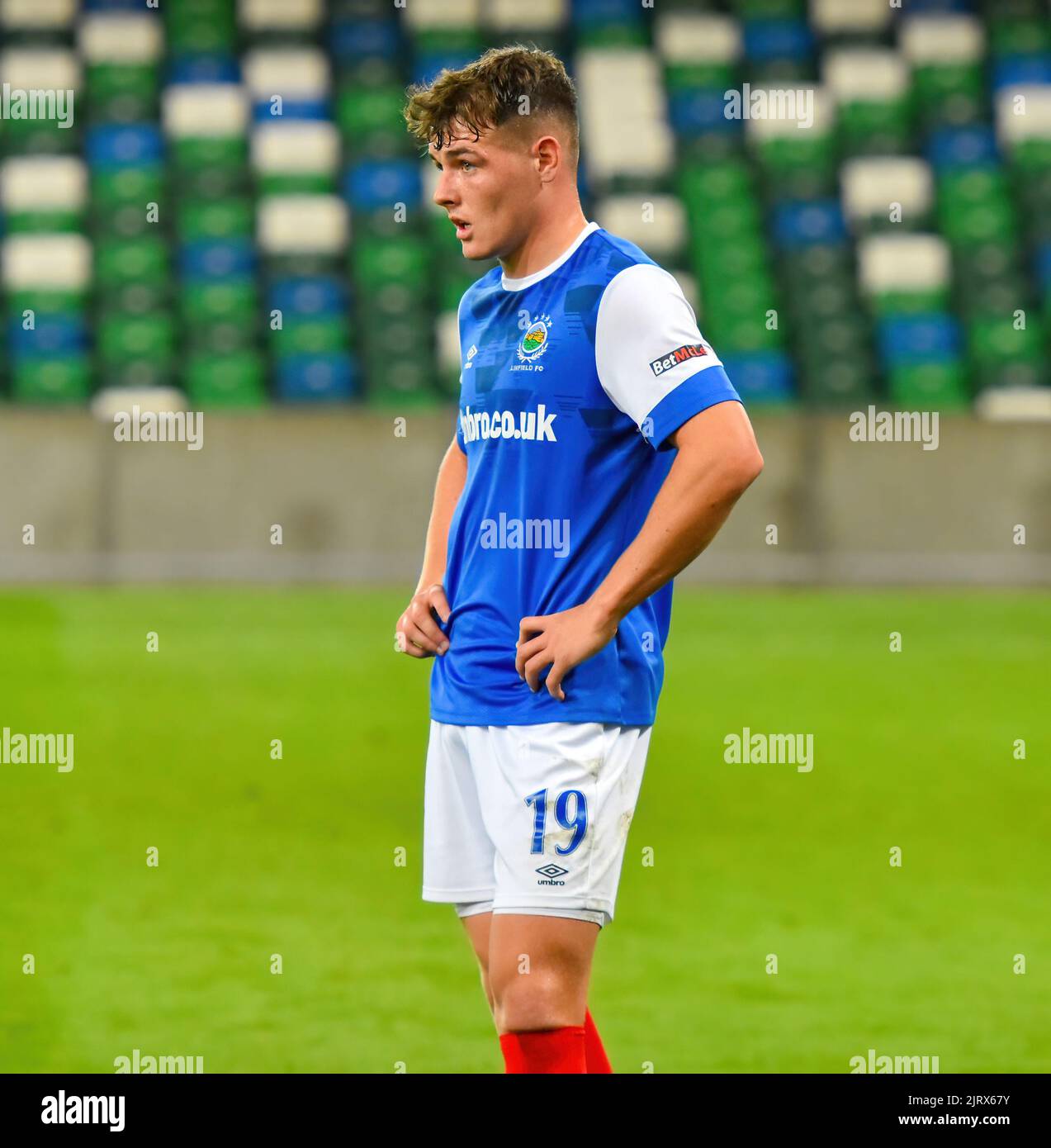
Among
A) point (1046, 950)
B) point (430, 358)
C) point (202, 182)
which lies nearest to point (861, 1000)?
point (1046, 950)

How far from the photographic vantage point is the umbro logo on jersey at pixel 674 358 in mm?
3043

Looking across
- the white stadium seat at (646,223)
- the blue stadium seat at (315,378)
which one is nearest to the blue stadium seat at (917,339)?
the white stadium seat at (646,223)

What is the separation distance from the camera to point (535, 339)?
3.19 m

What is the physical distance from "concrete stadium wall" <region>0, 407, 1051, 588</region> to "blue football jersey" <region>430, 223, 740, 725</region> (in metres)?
10.5

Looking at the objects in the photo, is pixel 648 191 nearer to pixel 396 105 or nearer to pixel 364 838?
pixel 396 105

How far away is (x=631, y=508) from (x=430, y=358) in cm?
1377

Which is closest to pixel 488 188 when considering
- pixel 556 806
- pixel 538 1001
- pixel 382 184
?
pixel 556 806

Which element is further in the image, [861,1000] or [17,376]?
[17,376]

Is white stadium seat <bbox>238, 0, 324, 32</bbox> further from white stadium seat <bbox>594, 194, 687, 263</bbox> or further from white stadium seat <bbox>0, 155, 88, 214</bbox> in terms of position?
white stadium seat <bbox>594, 194, 687, 263</bbox>

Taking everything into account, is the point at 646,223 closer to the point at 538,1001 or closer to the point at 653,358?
the point at 653,358

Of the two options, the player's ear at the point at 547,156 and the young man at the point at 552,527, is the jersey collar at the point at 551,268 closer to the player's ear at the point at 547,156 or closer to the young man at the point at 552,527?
the young man at the point at 552,527

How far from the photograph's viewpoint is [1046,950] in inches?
237
